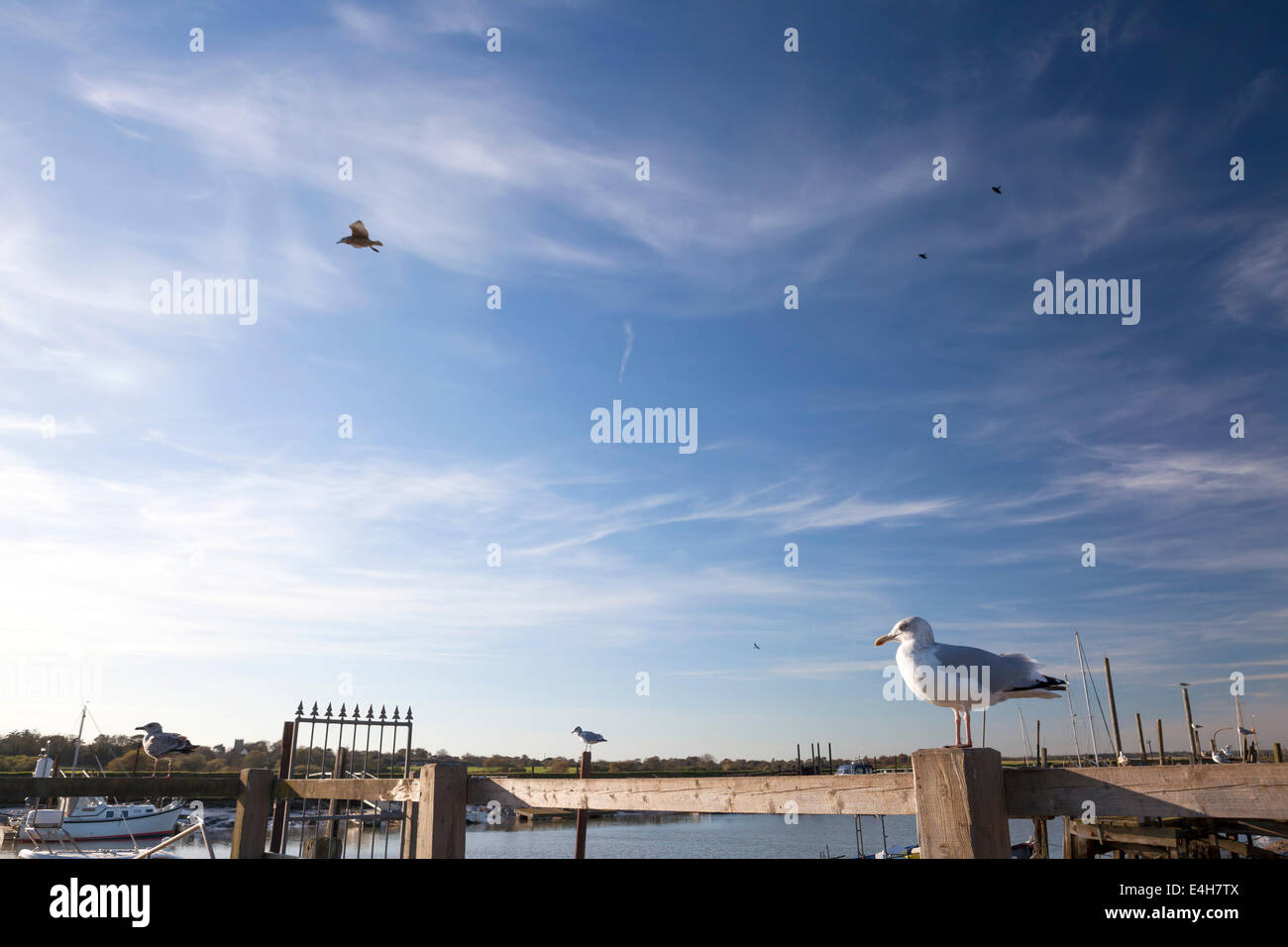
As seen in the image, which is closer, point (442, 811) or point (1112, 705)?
point (442, 811)

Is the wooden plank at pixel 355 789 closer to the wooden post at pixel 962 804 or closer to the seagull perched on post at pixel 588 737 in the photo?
the wooden post at pixel 962 804

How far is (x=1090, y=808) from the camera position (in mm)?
2969

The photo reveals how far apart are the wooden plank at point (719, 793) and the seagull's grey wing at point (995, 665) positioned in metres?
1.96

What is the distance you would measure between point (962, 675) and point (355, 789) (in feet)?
14.0

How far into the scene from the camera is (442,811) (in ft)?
15.4

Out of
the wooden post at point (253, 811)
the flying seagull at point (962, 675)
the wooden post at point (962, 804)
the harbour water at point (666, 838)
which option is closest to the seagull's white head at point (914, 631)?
the flying seagull at point (962, 675)

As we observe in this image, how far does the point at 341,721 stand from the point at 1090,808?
1208 centimetres

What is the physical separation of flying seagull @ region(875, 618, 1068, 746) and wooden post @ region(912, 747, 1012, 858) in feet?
6.51

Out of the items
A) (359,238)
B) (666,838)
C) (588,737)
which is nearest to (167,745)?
(588,737)

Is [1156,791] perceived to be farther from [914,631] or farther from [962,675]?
[914,631]

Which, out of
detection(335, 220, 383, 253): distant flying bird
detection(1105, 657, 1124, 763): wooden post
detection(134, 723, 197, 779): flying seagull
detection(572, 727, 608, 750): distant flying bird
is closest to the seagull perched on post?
detection(572, 727, 608, 750): distant flying bird
